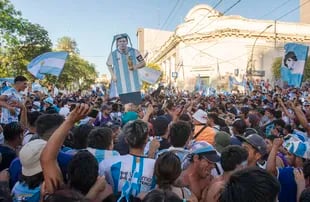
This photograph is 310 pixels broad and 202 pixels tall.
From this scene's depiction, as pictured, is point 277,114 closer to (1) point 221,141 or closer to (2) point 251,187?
(1) point 221,141

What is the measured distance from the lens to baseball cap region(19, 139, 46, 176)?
9.41 feet

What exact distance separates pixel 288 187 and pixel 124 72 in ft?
18.9

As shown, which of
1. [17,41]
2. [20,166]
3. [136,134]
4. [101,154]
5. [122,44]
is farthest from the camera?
[17,41]

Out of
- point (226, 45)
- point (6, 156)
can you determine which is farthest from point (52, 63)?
point (226, 45)

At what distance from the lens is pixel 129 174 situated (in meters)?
3.24

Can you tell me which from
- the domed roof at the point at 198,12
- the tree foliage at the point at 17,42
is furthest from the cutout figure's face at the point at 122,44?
the domed roof at the point at 198,12

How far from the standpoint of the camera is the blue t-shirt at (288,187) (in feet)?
10.8

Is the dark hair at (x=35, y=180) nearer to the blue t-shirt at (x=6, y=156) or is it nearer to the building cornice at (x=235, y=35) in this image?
the blue t-shirt at (x=6, y=156)

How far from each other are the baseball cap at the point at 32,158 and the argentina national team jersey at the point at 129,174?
709 millimetres

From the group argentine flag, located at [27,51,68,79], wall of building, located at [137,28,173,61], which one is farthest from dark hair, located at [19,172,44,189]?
wall of building, located at [137,28,173,61]

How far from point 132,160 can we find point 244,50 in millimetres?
55537

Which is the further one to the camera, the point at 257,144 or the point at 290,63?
the point at 290,63

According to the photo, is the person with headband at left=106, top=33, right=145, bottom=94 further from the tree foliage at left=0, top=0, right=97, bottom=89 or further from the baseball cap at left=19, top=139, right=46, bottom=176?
the tree foliage at left=0, top=0, right=97, bottom=89

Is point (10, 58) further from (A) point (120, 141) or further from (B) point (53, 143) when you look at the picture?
(B) point (53, 143)
